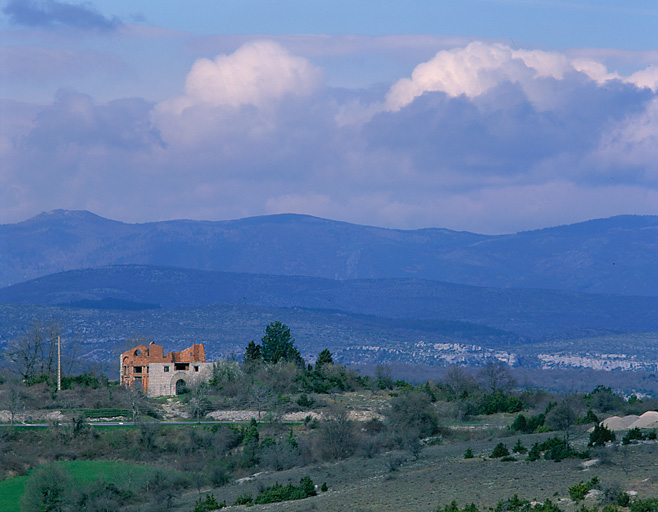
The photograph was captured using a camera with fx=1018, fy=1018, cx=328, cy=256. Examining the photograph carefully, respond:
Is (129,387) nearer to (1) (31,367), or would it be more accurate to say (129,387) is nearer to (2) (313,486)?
(1) (31,367)

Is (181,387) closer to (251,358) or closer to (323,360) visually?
(251,358)

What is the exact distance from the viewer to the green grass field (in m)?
48.1

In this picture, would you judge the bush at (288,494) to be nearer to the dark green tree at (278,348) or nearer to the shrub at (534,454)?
the shrub at (534,454)

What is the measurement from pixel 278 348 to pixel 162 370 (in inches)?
566

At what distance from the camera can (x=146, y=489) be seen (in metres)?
48.8

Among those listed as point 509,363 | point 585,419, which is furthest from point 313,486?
point 509,363

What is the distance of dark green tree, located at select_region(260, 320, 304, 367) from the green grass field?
100ft

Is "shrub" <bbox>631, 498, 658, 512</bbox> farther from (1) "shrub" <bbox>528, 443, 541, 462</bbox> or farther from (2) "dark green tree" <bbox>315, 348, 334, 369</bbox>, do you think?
(2) "dark green tree" <bbox>315, 348, 334, 369</bbox>

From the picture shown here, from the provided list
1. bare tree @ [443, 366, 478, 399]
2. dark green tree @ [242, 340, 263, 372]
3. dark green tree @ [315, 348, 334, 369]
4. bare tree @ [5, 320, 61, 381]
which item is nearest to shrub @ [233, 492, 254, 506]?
bare tree @ [443, 366, 478, 399]

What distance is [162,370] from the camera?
7469cm

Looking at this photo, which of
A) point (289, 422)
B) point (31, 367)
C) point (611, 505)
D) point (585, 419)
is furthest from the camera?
point (31, 367)

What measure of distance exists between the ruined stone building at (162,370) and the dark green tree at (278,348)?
31.0ft

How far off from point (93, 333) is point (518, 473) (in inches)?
6353

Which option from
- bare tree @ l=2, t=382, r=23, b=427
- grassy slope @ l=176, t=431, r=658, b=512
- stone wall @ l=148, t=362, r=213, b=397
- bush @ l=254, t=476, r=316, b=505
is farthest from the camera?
stone wall @ l=148, t=362, r=213, b=397
